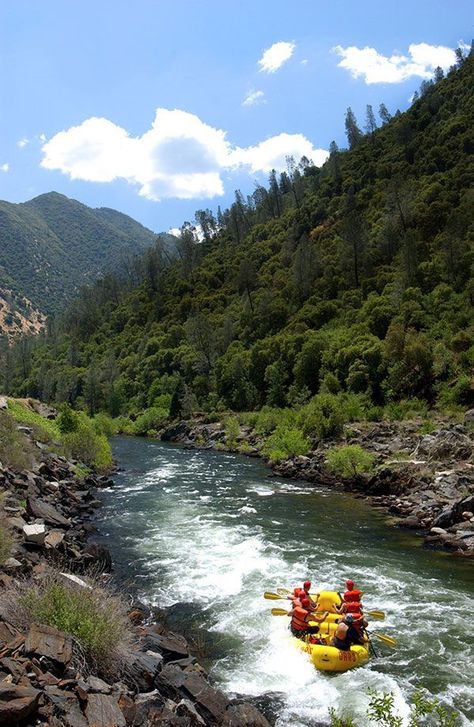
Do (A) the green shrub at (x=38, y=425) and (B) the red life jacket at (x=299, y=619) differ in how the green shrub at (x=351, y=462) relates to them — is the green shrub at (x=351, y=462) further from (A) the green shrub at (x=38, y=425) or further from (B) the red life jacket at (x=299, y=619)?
(A) the green shrub at (x=38, y=425)

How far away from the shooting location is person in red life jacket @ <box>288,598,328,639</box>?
516 inches

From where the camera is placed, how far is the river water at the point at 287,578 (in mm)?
11273

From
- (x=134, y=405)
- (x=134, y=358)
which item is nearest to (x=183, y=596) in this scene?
(x=134, y=405)

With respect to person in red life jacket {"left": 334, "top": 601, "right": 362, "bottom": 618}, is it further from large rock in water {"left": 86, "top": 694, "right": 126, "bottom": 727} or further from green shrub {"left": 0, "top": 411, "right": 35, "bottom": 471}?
green shrub {"left": 0, "top": 411, "right": 35, "bottom": 471}

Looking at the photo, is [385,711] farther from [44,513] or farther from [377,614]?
[44,513]

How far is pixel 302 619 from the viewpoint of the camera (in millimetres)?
13180

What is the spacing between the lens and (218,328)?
93.0m

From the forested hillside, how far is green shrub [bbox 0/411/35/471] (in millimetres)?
30101

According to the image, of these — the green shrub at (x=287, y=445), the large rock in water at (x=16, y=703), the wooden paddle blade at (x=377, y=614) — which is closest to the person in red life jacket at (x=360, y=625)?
the wooden paddle blade at (x=377, y=614)

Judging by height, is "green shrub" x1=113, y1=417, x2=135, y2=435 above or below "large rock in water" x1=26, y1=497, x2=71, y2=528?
below

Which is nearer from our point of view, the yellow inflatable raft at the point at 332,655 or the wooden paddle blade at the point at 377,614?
the yellow inflatable raft at the point at 332,655

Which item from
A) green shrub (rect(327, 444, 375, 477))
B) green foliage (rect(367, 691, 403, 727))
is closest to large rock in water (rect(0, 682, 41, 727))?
green foliage (rect(367, 691, 403, 727))

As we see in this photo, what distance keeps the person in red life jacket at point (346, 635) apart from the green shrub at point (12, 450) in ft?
61.8

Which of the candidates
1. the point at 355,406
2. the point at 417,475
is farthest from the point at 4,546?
the point at 355,406
